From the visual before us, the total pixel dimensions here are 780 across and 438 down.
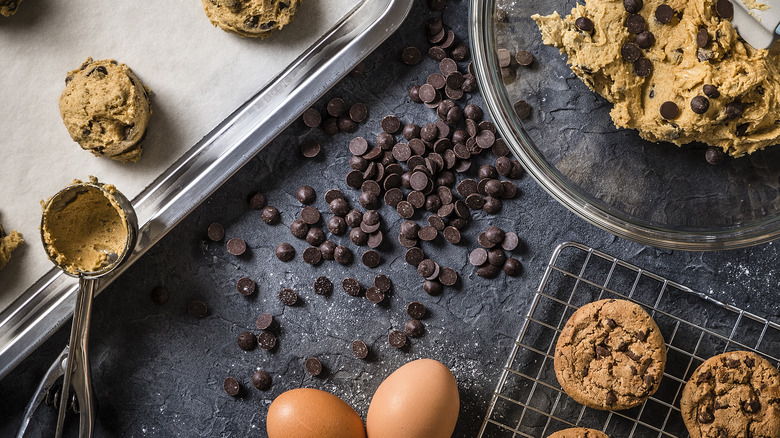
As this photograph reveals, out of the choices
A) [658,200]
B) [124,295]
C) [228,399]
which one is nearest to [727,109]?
[658,200]

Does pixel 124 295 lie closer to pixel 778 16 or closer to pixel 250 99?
pixel 250 99

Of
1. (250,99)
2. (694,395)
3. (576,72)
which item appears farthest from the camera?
(250,99)

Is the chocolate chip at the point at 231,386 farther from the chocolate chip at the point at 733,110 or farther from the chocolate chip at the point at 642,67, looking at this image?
→ the chocolate chip at the point at 733,110

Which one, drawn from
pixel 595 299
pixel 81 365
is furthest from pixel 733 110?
pixel 81 365

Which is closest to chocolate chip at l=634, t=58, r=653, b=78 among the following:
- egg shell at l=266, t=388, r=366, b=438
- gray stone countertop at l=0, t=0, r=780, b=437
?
gray stone countertop at l=0, t=0, r=780, b=437

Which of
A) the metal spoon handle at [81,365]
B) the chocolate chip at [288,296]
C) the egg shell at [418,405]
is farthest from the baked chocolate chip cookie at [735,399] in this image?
the metal spoon handle at [81,365]

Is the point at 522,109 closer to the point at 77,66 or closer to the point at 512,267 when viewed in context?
the point at 512,267
